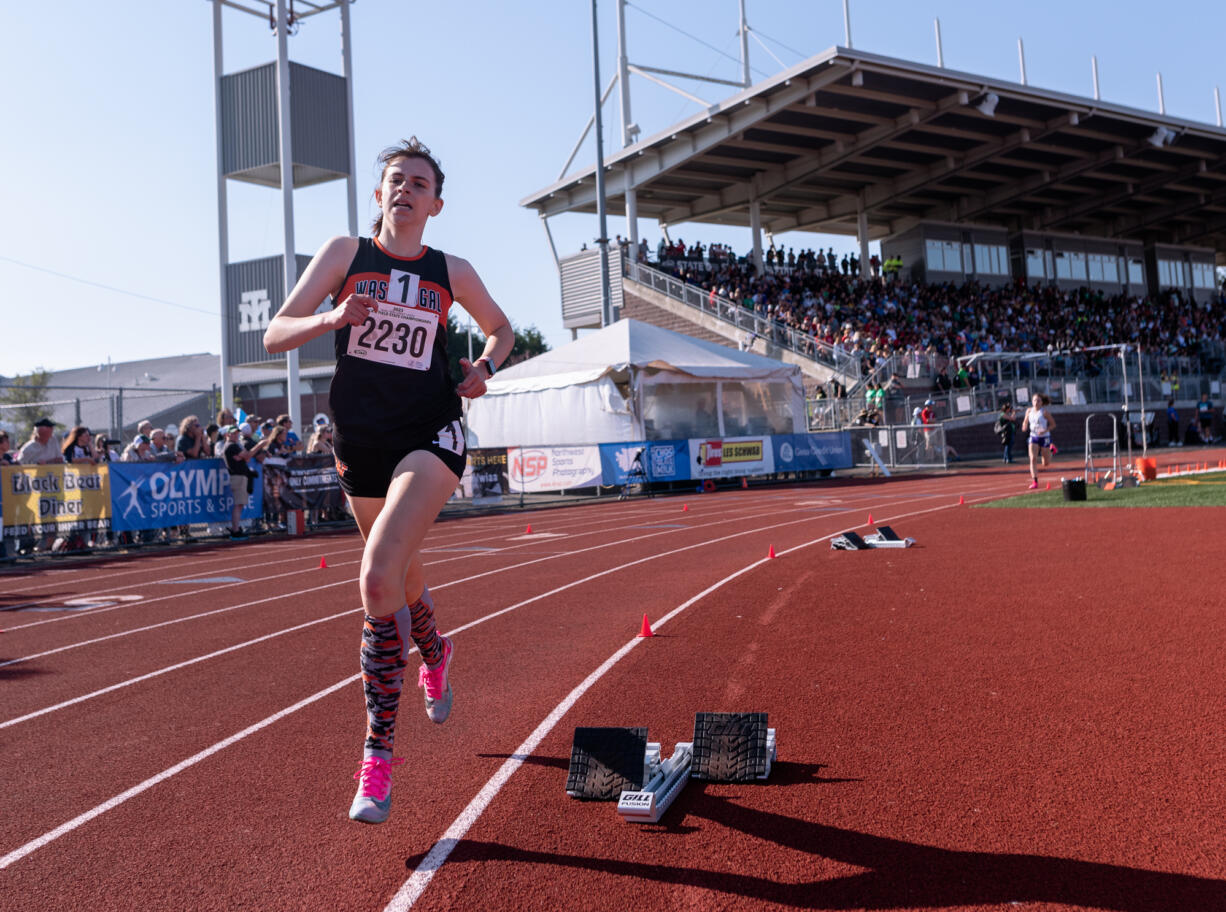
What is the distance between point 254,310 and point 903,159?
30.8 metres

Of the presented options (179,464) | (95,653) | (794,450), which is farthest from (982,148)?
(95,653)

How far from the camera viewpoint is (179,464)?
1739cm

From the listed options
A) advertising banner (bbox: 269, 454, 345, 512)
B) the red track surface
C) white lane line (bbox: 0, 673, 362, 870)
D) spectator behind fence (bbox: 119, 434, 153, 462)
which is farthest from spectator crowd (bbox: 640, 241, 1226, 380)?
white lane line (bbox: 0, 673, 362, 870)

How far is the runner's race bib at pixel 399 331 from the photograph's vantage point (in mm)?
4102

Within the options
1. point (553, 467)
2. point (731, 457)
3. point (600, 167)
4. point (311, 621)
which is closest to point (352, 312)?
point (311, 621)

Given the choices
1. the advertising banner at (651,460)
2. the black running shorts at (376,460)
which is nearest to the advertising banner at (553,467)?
the advertising banner at (651,460)

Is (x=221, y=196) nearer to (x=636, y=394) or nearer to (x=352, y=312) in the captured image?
(x=636, y=394)

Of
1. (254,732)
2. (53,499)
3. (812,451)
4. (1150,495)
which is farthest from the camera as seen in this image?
(812,451)

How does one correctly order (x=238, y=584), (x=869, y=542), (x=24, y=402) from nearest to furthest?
(x=238, y=584)
(x=869, y=542)
(x=24, y=402)

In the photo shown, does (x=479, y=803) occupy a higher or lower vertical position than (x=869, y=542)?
lower

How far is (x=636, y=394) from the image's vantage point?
86.8 ft

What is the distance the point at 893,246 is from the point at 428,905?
56.9m

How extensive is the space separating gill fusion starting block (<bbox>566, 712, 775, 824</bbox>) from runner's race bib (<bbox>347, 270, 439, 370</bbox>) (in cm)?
164

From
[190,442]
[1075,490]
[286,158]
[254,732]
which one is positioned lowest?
[254,732]
